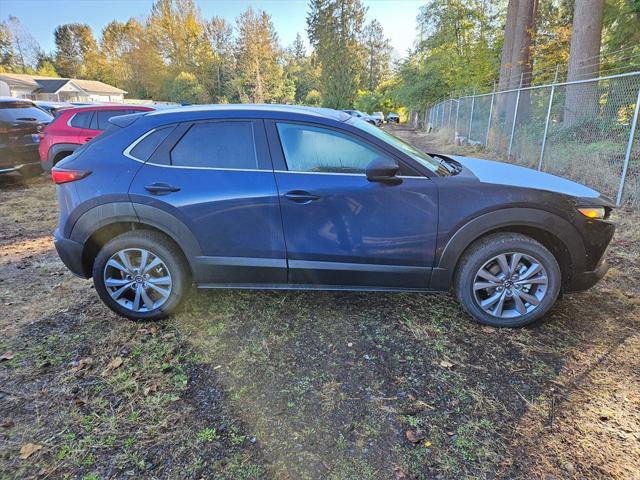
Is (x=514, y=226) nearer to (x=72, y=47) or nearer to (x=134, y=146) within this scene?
(x=134, y=146)

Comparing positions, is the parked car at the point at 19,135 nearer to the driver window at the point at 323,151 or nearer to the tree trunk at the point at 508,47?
the driver window at the point at 323,151

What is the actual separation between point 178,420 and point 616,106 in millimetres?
8008

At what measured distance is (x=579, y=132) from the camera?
7.92m

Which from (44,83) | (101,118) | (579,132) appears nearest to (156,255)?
(101,118)

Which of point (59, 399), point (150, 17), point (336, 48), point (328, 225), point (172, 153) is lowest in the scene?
point (59, 399)

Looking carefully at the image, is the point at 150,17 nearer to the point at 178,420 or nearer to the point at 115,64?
the point at 115,64

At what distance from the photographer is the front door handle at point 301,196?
2.90 metres

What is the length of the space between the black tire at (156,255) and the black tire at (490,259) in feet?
7.27

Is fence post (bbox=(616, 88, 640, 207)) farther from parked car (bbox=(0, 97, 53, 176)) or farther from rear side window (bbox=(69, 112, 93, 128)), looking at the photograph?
parked car (bbox=(0, 97, 53, 176))

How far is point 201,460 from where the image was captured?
78.2 inches

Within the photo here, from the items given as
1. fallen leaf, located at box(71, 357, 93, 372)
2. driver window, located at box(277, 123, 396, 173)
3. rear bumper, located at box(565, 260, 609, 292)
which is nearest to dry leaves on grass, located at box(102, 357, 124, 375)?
fallen leaf, located at box(71, 357, 93, 372)

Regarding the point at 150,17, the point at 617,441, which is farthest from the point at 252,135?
the point at 150,17

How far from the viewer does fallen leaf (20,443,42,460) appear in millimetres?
2021

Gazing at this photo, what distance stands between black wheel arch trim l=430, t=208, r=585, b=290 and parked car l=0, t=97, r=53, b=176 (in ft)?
29.1
